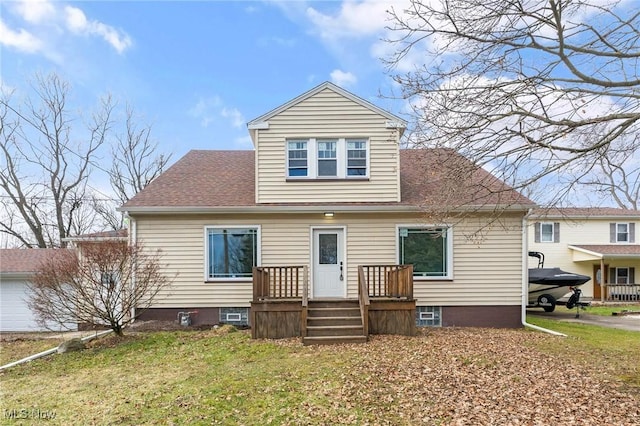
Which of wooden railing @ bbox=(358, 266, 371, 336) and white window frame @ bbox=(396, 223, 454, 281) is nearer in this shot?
wooden railing @ bbox=(358, 266, 371, 336)

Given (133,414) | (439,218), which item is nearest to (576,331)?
(439,218)

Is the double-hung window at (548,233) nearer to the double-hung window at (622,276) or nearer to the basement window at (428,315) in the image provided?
the double-hung window at (622,276)

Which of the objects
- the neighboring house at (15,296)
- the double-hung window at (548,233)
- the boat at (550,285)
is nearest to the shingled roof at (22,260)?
the neighboring house at (15,296)

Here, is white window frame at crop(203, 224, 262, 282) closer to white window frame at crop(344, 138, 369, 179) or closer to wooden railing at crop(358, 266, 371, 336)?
white window frame at crop(344, 138, 369, 179)

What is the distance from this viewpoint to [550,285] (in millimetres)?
14797

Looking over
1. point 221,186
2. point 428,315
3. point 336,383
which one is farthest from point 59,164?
point 336,383

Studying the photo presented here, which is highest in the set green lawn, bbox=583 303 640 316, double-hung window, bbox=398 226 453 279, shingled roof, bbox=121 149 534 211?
shingled roof, bbox=121 149 534 211

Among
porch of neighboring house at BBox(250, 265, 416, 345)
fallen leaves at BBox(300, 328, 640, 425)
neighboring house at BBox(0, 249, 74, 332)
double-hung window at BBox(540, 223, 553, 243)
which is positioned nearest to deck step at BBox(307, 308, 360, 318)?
porch of neighboring house at BBox(250, 265, 416, 345)

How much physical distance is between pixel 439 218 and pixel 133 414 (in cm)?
576

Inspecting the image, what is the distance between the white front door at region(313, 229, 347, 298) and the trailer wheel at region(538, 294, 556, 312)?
9.25m

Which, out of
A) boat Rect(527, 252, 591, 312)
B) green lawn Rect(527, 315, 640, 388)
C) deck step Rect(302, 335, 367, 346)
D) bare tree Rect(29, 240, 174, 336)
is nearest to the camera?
green lawn Rect(527, 315, 640, 388)

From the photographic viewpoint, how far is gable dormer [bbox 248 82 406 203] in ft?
35.0

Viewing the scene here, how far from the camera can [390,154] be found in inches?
423

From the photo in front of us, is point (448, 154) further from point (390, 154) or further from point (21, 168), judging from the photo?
point (21, 168)
